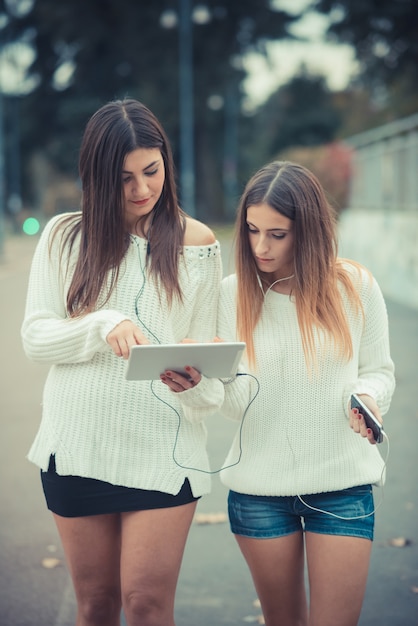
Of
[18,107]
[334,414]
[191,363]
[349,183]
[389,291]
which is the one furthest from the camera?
[18,107]

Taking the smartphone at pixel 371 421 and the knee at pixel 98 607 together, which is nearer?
the smartphone at pixel 371 421

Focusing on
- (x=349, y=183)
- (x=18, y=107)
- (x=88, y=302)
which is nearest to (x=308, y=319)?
(x=88, y=302)

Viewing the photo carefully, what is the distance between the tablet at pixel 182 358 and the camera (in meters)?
2.36

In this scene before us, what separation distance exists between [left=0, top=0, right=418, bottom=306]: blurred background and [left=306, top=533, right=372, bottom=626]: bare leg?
1263cm

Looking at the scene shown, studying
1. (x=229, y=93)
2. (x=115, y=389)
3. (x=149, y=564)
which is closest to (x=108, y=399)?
(x=115, y=389)

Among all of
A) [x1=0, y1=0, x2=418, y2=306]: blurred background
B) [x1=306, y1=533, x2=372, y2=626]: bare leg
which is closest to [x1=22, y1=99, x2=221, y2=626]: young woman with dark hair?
[x1=306, y1=533, x2=372, y2=626]: bare leg

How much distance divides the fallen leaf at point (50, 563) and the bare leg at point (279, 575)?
6.11 feet

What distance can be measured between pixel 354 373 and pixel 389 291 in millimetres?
14236

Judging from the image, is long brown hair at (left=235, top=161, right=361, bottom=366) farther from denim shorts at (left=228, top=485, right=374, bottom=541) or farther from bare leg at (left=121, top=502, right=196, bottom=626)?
bare leg at (left=121, top=502, right=196, bottom=626)

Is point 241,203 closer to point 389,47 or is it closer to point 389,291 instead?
point 389,291

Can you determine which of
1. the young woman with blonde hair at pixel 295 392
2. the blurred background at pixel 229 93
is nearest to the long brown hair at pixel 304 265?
the young woman with blonde hair at pixel 295 392

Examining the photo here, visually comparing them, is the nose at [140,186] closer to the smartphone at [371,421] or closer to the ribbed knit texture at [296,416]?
the ribbed knit texture at [296,416]

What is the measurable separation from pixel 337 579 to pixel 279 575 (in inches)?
8.9

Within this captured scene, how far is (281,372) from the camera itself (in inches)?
114
